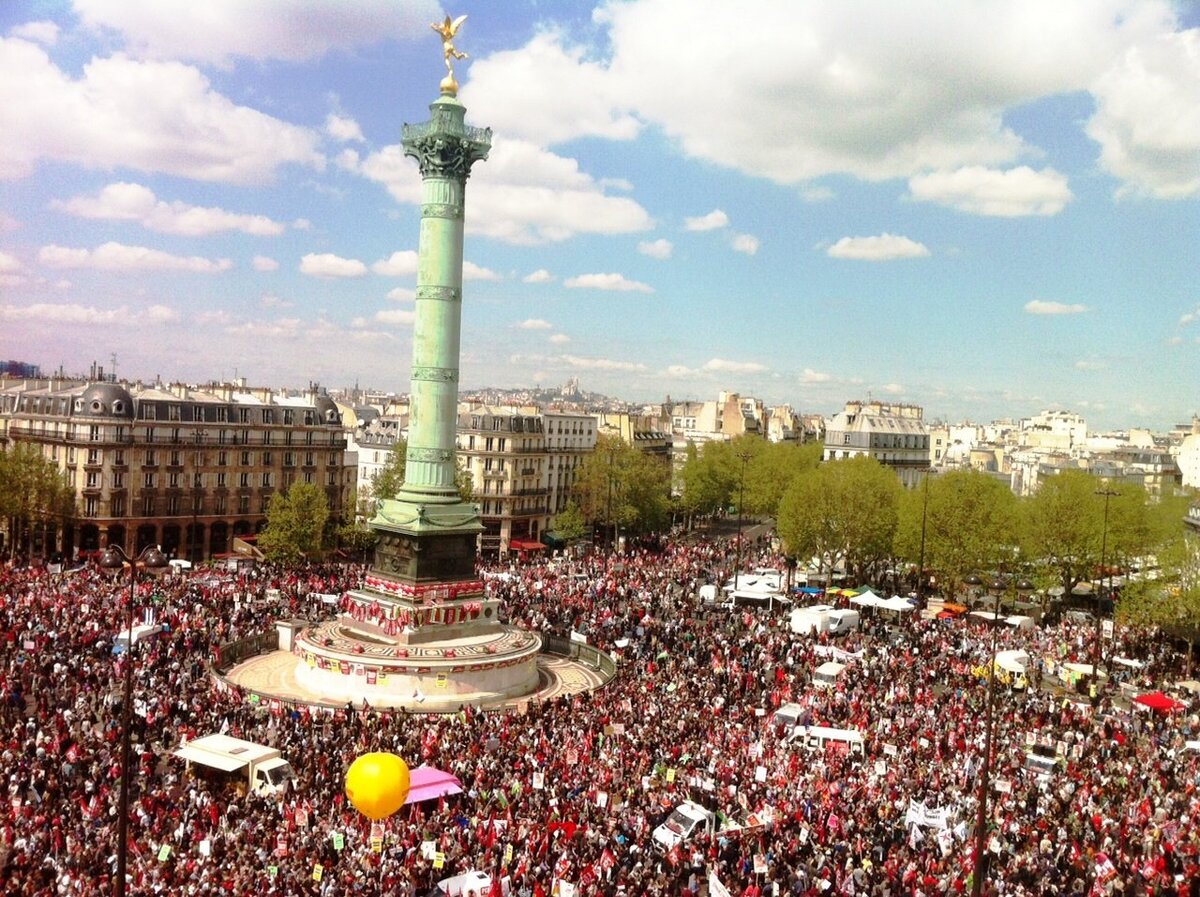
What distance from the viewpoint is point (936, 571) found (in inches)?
2223

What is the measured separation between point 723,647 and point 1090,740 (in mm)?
12904

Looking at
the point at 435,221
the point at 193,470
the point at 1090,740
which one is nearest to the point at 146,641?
the point at 435,221

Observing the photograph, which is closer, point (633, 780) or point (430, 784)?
point (430, 784)

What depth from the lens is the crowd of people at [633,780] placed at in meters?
19.1

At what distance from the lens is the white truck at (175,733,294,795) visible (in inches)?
937

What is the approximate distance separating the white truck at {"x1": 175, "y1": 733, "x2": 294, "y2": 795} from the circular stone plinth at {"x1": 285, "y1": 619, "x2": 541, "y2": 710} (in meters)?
8.57

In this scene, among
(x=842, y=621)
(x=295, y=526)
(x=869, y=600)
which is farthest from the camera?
(x=295, y=526)

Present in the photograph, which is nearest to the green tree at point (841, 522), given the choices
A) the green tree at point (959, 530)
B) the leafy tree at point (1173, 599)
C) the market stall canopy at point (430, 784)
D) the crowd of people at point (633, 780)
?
the green tree at point (959, 530)

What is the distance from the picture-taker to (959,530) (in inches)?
2185

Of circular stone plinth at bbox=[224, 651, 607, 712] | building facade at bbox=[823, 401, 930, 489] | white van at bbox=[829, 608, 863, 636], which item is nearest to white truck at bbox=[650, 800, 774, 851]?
circular stone plinth at bbox=[224, 651, 607, 712]

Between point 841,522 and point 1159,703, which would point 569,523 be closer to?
point 841,522

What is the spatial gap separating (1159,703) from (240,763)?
25078 mm

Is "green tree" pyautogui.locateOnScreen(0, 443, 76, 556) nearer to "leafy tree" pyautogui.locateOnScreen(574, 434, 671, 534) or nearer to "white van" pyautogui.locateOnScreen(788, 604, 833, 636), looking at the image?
"leafy tree" pyautogui.locateOnScreen(574, 434, 671, 534)

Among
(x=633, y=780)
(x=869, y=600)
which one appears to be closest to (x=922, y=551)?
(x=869, y=600)
